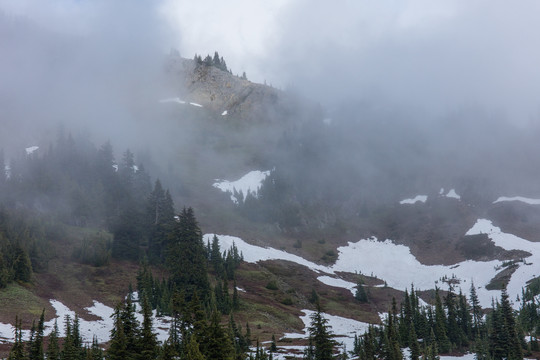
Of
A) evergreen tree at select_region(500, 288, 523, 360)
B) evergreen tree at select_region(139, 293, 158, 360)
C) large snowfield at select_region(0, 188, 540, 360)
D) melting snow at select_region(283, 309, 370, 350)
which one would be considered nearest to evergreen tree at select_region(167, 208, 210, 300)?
melting snow at select_region(283, 309, 370, 350)

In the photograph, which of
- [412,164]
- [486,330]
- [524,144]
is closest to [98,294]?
[486,330]

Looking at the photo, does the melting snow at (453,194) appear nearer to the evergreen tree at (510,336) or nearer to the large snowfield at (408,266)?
the large snowfield at (408,266)

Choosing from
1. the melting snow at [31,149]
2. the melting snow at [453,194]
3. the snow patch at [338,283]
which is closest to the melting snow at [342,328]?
the snow patch at [338,283]

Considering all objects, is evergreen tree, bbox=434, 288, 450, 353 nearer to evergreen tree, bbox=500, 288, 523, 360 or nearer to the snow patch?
evergreen tree, bbox=500, 288, 523, 360

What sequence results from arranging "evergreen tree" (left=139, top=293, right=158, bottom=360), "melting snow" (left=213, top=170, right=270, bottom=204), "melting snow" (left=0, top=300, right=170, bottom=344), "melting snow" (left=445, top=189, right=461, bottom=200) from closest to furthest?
"evergreen tree" (left=139, top=293, right=158, bottom=360) < "melting snow" (left=0, top=300, right=170, bottom=344) < "melting snow" (left=213, top=170, right=270, bottom=204) < "melting snow" (left=445, top=189, right=461, bottom=200)

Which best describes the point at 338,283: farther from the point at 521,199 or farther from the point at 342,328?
the point at 521,199

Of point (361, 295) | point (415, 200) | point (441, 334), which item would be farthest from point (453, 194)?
point (441, 334)

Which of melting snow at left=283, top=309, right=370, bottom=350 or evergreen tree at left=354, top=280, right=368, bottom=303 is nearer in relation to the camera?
melting snow at left=283, top=309, right=370, bottom=350

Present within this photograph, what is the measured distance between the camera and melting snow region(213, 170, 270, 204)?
532ft

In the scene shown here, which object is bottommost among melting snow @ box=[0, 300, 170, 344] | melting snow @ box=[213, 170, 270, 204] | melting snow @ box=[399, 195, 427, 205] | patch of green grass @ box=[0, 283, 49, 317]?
melting snow @ box=[0, 300, 170, 344]

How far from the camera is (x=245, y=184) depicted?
558 ft

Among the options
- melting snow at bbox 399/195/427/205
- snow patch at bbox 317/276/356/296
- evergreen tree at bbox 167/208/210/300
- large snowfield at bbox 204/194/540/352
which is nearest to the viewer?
evergreen tree at bbox 167/208/210/300

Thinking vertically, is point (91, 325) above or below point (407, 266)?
below

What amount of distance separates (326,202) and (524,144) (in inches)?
3909
